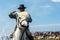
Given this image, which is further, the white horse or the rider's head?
the rider's head

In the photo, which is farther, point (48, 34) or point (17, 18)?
point (48, 34)

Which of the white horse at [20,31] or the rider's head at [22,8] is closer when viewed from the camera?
the white horse at [20,31]

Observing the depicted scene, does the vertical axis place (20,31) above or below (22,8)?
below

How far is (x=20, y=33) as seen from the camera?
31.7 feet

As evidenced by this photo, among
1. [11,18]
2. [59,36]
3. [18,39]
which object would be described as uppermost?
[11,18]

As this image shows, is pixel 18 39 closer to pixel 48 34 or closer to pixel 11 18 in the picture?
pixel 11 18

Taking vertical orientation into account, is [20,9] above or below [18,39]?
above

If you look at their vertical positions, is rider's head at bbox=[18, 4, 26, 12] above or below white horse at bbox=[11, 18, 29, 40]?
above

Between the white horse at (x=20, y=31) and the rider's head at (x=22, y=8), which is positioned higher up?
the rider's head at (x=22, y=8)

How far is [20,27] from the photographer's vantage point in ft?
31.6

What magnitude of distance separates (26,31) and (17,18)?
463 millimetres

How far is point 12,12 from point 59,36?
70.5ft

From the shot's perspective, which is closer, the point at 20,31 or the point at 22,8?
the point at 20,31

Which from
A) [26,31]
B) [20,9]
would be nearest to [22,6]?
[20,9]
